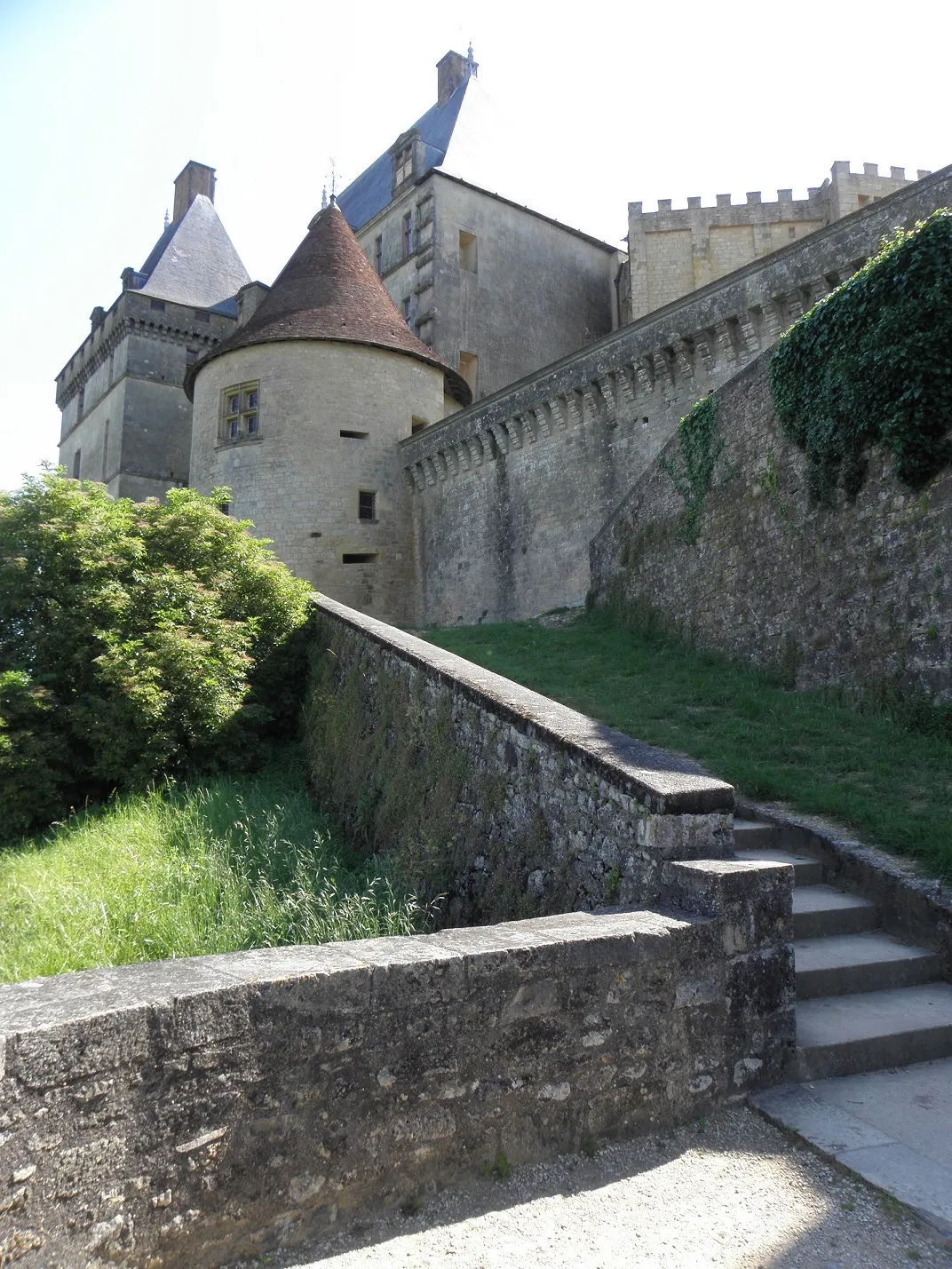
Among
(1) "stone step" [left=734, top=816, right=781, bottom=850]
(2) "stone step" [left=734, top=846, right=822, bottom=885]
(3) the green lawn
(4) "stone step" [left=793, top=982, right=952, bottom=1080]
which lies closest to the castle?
(3) the green lawn

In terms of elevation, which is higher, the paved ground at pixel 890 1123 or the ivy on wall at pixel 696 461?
the ivy on wall at pixel 696 461

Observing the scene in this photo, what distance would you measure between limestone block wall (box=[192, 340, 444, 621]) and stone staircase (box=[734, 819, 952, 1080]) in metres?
17.5

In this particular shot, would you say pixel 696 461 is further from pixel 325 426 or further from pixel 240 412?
pixel 240 412

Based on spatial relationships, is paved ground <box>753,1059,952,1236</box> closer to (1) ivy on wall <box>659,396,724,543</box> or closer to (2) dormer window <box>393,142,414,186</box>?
(1) ivy on wall <box>659,396,724,543</box>

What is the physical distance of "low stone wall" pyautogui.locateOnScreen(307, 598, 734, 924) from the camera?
11.8ft

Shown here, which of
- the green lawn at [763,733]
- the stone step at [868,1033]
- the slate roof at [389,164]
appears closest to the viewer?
the stone step at [868,1033]

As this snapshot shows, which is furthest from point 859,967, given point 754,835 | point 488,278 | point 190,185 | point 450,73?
point 190,185

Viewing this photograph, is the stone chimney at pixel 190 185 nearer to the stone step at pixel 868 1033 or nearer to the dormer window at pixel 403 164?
the dormer window at pixel 403 164

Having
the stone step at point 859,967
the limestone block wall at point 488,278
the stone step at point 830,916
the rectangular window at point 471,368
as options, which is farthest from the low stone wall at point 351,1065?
the rectangular window at point 471,368

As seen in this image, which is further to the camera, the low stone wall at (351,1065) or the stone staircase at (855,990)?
the stone staircase at (855,990)

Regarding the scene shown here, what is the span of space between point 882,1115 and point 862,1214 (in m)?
0.55

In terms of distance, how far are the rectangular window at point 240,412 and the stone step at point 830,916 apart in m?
19.3

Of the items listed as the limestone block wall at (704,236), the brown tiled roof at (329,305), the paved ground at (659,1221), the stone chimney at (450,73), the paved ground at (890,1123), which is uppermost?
the stone chimney at (450,73)

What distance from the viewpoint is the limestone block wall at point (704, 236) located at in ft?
84.6
